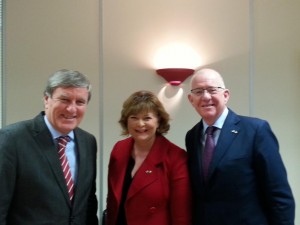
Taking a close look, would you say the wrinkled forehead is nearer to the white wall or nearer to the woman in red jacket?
the woman in red jacket

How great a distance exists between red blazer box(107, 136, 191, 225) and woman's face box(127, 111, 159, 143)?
113mm

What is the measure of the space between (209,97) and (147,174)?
61 centimetres

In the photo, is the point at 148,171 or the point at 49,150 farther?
the point at 148,171

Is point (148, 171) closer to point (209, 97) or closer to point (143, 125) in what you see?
point (143, 125)

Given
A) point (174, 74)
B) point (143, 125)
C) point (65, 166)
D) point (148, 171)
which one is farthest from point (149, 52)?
point (65, 166)

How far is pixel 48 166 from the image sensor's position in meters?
1.64

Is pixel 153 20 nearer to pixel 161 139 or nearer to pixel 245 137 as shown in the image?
pixel 161 139

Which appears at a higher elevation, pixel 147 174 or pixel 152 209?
pixel 147 174

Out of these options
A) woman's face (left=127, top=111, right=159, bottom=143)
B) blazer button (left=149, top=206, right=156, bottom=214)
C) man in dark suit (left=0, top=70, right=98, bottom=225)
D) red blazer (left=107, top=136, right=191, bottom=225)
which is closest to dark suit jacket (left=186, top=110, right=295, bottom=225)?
red blazer (left=107, top=136, right=191, bottom=225)

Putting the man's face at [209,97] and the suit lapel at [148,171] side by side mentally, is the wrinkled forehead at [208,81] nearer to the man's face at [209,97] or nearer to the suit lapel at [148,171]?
the man's face at [209,97]

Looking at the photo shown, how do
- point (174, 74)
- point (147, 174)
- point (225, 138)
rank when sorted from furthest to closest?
point (174, 74), point (147, 174), point (225, 138)

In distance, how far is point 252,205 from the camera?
5.94 feet

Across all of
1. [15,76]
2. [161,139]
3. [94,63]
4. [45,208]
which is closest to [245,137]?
[161,139]

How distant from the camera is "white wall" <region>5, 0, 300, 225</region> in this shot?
9.84ft
